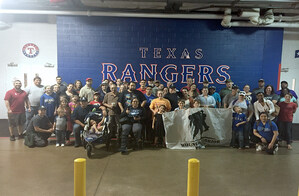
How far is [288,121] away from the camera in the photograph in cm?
729

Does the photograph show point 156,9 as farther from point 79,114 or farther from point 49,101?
point 49,101

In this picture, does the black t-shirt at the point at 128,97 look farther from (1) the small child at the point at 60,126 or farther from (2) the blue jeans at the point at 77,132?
(1) the small child at the point at 60,126

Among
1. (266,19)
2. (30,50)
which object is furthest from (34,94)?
(266,19)

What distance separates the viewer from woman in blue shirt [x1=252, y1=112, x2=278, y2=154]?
650cm

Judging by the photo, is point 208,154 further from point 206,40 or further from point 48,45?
point 48,45

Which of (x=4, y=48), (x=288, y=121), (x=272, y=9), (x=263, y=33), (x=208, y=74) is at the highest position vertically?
(x=272, y=9)

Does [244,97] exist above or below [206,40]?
below

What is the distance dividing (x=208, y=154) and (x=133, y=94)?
2.66m

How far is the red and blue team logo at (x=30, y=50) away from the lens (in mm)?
10250

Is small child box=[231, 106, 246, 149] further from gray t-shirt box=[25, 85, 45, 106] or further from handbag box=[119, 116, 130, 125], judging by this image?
gray t-shirt box=[25, 85, 45, 106]

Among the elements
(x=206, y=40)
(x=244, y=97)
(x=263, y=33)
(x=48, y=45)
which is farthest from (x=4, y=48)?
(x=263, y=33)

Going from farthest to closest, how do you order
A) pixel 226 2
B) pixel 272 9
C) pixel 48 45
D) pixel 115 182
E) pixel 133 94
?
pixel 48 45, pixel 272 9, pixel 226 2, pixel 133 94, pixel 115 182

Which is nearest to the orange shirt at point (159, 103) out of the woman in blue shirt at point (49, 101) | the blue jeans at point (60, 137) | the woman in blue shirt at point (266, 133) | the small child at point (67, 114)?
the small child at point (67, 114)

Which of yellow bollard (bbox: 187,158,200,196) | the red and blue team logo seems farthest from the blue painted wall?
yellow bollard (bbox: 187,158,200,196)
